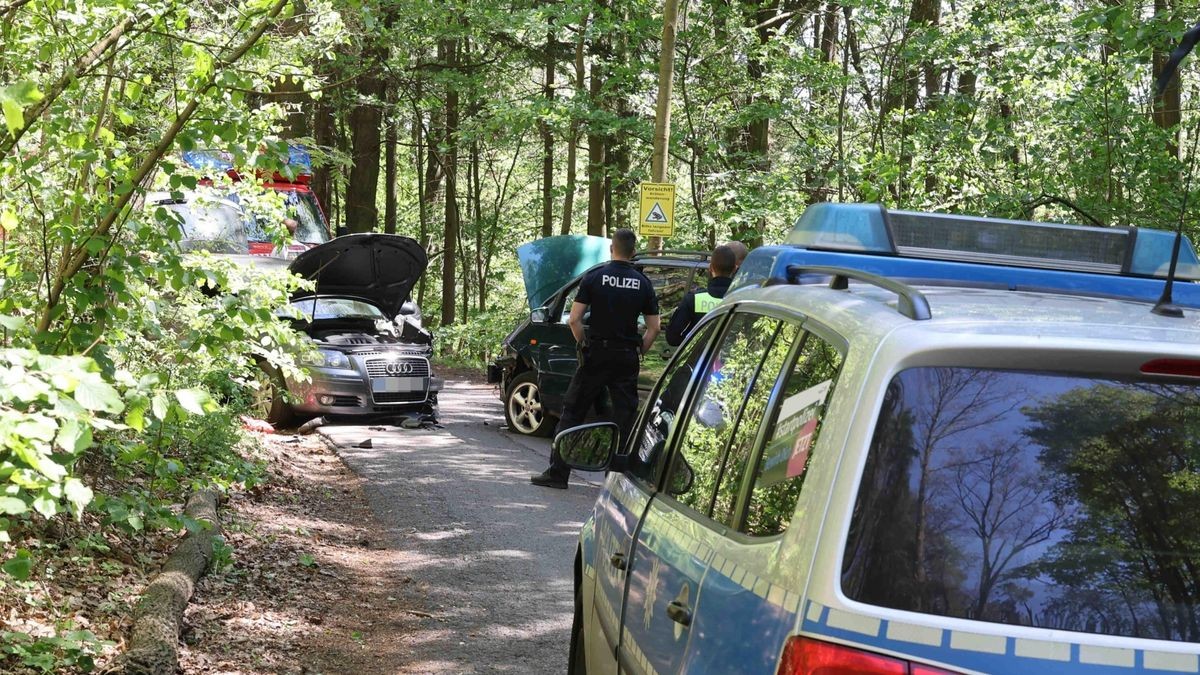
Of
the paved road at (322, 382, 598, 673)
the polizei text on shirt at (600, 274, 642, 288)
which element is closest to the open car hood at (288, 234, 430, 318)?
the paved road at (322, 382, 598, 673)

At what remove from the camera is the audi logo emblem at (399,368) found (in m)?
15.5

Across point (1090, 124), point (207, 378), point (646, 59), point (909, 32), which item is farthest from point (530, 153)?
point (207, 378)

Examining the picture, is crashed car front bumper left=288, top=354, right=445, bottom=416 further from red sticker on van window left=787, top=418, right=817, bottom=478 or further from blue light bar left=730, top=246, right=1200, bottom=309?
red sticker on van window left=787, top=418, right=817, bottom=478

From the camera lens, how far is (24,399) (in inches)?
127

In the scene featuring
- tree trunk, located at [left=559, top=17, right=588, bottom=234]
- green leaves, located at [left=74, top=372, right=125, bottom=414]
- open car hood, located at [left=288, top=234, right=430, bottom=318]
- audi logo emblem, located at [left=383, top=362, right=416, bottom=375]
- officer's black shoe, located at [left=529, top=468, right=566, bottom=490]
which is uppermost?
tree trunk, located at [left=559, top=17, right=588, bottom=234]

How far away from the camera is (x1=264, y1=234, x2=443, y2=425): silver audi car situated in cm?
1519

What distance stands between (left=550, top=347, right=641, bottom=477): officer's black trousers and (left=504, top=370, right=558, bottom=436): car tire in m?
3.55

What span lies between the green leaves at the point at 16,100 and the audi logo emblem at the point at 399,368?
12375mm

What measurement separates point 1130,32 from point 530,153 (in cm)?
3369

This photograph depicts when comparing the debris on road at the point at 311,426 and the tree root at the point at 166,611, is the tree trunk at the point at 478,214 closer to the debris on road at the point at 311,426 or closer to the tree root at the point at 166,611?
the debris on road at the point at 311,426

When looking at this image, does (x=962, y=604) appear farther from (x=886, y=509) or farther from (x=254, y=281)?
(x=254, y=281)

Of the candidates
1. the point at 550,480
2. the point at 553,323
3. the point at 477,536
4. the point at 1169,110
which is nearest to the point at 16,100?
the point at 477,536

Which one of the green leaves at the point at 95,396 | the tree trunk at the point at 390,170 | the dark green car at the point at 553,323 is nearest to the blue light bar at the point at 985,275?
the green leaves at the point at 95,396

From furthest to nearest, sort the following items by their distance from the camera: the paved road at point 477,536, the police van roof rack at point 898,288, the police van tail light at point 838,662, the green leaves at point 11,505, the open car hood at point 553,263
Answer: the open car hood at point 553,263 → the paved road at point 477,536 → the green leaves at point 11,505 → the police van roof rack at point 898,288 → the police van tail light at point 838,662
